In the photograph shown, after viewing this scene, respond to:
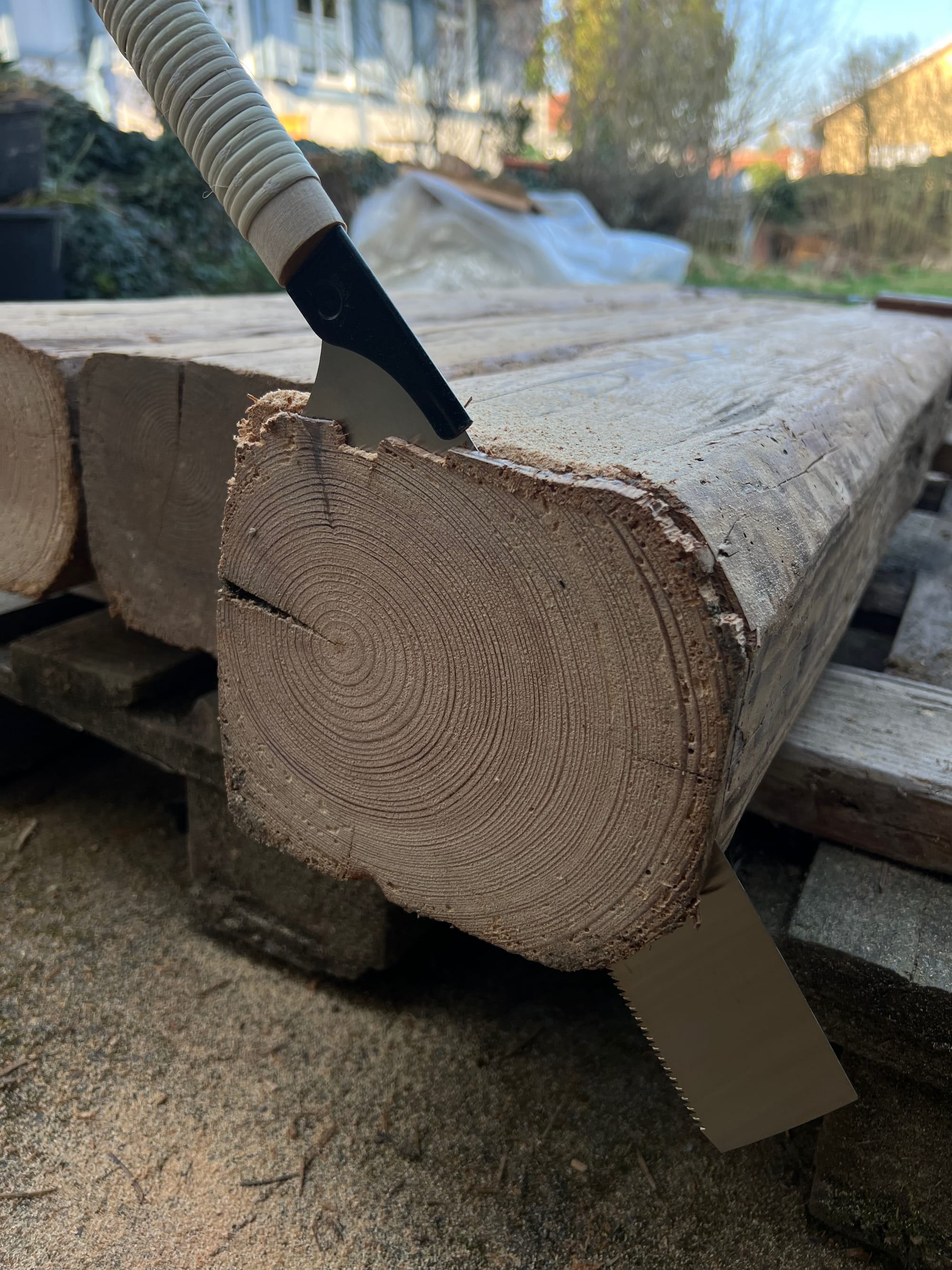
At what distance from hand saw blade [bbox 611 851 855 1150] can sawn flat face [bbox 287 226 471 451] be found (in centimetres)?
56

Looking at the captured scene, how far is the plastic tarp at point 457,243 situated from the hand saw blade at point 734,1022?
13.9ft

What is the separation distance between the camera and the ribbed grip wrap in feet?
2.85

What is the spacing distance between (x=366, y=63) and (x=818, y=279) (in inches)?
301

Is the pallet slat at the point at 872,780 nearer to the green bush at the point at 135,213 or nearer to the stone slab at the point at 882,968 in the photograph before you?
the stone slab at the point at 882,968

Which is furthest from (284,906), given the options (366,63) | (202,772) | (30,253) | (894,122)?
(366,63)

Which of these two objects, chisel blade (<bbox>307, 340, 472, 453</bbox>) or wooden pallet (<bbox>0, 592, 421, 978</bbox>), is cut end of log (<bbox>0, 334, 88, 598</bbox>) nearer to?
wooden pallet (<bbox>0, 592, 421, 978</bbox>)

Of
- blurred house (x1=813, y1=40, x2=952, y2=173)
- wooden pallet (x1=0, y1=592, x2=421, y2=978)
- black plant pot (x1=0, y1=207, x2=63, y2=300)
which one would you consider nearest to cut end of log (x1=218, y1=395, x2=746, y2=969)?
wooden pallet (x1=0, y1=592, x2=421, y2=978)

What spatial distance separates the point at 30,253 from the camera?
404cm

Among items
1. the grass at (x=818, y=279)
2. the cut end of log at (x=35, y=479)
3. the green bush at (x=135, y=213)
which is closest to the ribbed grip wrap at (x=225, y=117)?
the cut end of log at (x=35, y=479)

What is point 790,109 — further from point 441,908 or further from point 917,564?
point 441,908

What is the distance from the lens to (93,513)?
4.89 feet

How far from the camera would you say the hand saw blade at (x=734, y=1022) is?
97 cm

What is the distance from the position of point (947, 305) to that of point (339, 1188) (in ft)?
11.8

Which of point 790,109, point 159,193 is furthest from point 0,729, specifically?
point 790,109
